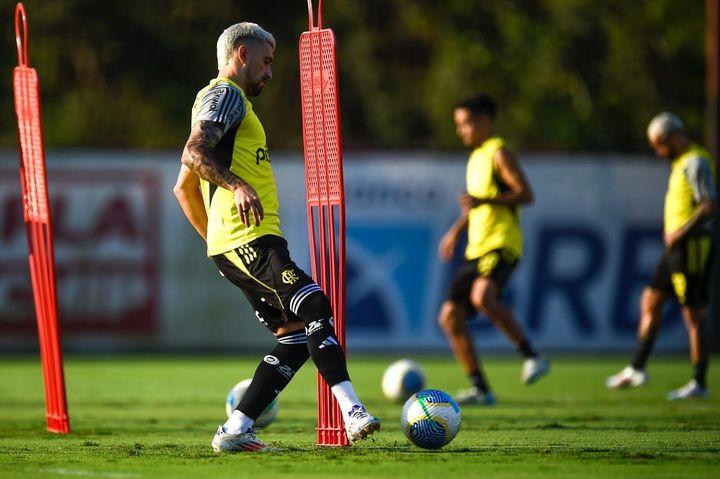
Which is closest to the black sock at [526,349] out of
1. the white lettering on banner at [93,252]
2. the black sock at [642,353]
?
the black sock at [642,353]

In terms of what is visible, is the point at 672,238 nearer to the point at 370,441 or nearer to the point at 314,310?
the point at 370,441

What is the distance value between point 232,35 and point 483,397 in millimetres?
5050

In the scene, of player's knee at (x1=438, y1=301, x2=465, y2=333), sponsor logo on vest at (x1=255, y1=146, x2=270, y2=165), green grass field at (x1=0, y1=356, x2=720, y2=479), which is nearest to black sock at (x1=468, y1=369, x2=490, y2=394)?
green grass field at (x1=0, y1=356, x2=720, y2=479)

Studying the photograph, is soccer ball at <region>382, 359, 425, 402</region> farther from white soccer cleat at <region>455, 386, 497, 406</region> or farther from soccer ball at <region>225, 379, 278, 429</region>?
soccer ball at <region>225, 379, 278, 429</region>

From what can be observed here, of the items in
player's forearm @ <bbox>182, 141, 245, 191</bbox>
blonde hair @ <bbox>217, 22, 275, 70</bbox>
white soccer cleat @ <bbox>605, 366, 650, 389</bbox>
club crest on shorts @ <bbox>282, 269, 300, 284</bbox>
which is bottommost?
white soccer cleat @ <bbox>605, 366, 650, 389</bbox>

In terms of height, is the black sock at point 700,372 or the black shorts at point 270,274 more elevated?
the black shorts at point 270,274

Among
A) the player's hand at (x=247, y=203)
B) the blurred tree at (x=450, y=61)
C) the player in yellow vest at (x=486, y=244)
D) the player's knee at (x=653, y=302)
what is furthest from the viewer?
the blurred tree at (x=450, y=61)

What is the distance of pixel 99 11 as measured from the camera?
31375mm

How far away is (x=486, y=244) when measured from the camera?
11.9m

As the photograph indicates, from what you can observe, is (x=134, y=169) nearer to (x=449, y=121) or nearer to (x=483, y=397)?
(x=483, y=397)

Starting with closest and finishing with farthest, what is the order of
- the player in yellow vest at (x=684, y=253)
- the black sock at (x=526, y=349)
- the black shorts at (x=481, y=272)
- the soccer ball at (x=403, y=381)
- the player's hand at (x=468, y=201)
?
the player's hand at (x=468, y=201)
the soccer ball at (x=403, y=381)
the black shorts at (x=481, y=272)
the black sock at (x=526, y=349)
the player in yellow vest at (x=684, y=253)

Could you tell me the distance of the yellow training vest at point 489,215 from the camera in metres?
11.9

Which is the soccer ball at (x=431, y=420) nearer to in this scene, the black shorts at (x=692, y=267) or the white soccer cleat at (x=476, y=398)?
the white soccer cleat at (x=476, y=398)

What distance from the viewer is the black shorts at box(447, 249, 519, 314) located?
11.8 m
